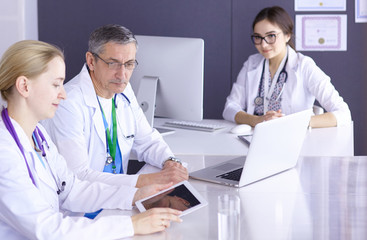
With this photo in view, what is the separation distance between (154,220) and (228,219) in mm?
242

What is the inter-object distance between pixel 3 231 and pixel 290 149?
46.6 inches

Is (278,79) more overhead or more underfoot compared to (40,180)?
more overhead

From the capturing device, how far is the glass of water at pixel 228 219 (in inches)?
61.6

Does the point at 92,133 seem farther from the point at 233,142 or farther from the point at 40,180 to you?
the point at 233,142

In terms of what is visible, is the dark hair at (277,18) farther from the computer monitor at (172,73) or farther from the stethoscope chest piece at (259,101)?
the computer monitor at (172,73)

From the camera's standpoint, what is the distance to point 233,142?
2963mm

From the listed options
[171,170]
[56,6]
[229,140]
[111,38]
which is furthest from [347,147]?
[56,6]

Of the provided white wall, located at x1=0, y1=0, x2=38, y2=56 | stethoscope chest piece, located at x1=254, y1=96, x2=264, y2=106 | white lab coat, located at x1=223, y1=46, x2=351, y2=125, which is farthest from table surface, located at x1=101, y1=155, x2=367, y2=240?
white wall, located at x1=0, y1=0, x2=38, y2=56

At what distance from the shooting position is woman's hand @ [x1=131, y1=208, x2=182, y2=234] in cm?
166

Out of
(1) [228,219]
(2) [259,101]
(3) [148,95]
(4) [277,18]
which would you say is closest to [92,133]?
(3) [148,95]

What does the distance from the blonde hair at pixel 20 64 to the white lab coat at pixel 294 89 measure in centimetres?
195

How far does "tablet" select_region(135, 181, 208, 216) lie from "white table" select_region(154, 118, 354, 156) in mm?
792

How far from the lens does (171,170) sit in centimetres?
227

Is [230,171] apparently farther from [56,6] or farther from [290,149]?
[56,6]
